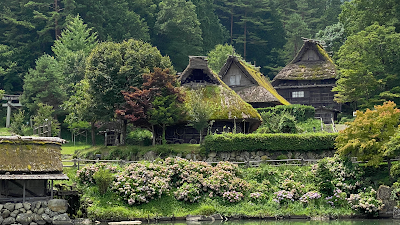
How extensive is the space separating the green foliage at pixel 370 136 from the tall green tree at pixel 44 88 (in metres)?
32.9

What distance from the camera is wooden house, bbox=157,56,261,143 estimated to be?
5162 cm

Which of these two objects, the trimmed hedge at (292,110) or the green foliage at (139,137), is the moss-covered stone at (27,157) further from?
the trimmed hedge at (292,110)

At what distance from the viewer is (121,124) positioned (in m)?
51.5

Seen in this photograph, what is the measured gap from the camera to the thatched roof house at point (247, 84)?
2598 inches

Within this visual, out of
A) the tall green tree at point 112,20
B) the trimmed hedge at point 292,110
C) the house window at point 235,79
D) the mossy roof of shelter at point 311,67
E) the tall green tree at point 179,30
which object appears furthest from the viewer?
the tall green tree at point 179,30

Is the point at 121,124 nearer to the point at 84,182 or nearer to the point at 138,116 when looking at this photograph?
the point at 138,116

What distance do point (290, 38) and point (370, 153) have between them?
197 ft

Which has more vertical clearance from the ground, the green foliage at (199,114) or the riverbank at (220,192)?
the green foliage at (199,114)

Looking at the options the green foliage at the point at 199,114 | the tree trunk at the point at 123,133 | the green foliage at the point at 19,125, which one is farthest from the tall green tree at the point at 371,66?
the green foliage at the point at 19,125

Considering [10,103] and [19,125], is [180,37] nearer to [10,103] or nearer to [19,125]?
[10,103]

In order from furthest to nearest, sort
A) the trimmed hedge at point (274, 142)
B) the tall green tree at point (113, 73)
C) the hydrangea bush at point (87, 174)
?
the tall green tree at point (113, 73) < the trimmed hedge at point (274, 142) < the hydrangea bush at point (87, 174)

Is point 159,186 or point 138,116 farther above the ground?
point 138,116

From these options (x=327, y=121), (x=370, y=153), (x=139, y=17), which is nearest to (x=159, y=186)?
(x=370, y=153)

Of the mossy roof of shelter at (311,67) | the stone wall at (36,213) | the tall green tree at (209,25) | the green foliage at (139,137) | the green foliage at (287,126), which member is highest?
the tall green tree at (209,25)
